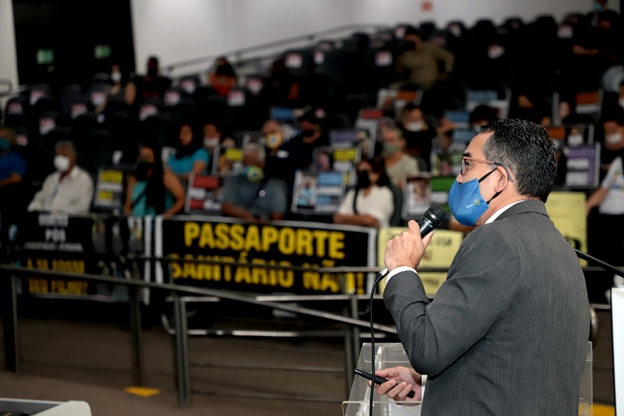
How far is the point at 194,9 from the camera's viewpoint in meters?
17.2

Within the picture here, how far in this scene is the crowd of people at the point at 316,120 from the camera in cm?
769

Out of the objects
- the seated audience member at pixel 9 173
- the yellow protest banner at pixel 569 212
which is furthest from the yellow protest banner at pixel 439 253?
the seated audience member at pixel 9 173

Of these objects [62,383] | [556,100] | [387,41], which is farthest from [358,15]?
[62,383]

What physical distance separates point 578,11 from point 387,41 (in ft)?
13.4

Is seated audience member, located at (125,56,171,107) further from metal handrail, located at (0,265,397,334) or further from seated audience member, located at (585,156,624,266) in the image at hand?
seated audience member, located at (585,156,624,266)

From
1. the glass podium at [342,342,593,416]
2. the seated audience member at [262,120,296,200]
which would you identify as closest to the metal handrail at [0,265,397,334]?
the glass podium at [342,342,593,416]

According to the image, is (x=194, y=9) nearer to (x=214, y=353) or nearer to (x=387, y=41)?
(x=387, y=41)

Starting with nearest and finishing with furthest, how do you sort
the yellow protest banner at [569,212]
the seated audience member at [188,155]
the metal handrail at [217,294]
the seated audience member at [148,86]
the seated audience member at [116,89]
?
the metal handrail at [217,294], the yellow protest banner at [569,212], the seated audience member at [188,155], the seated audience member at [148,86], the seated audience member at [116,89]

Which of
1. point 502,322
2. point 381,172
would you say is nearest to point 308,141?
point 381,172

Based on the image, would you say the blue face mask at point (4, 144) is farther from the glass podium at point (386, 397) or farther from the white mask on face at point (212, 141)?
the glass podium at point (386, 397)

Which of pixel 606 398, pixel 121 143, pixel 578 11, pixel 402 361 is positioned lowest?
pixel 606 398

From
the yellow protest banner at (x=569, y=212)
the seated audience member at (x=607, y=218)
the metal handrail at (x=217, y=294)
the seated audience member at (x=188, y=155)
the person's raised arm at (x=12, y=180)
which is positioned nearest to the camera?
the metal handrail at (x=217, y=294)

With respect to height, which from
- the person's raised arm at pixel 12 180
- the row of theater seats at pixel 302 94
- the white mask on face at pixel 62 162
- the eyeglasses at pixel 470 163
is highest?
the row of theater seats at pixel 302 94

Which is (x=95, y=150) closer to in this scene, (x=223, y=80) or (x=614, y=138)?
(x=223, y=80)
